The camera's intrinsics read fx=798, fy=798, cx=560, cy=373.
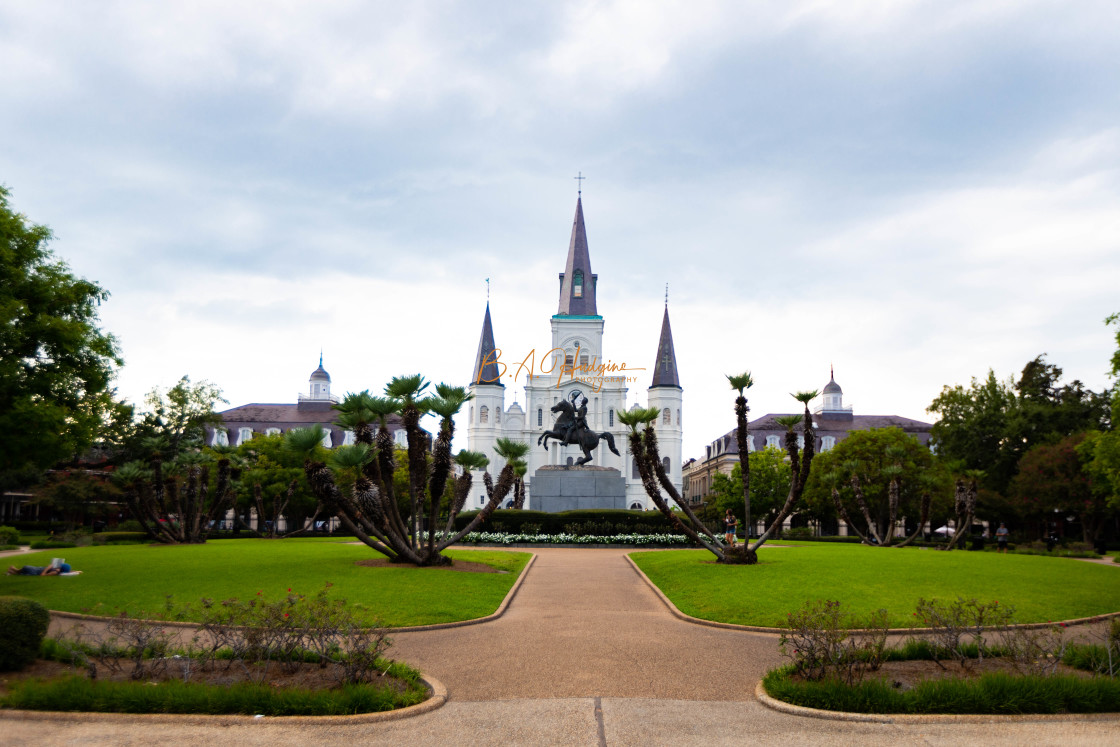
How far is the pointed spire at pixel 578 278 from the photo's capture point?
3900 inches

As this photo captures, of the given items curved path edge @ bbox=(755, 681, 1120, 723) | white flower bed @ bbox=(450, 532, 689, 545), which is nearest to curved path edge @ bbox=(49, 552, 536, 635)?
curved path edge @ bbox=(755, 681, 1120, 723)

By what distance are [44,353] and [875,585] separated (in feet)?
72.1

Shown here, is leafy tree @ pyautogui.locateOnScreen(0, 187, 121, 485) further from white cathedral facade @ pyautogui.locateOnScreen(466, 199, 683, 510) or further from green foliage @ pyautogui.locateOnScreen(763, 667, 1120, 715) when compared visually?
white cathedral facade @ pyautogui.locateOnScreen(466, 199, 683, 510)

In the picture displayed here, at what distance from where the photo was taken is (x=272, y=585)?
59.3 ft

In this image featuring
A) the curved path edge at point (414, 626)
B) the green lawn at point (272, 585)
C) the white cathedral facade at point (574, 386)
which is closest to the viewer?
the curved path edge at point (414, 626)

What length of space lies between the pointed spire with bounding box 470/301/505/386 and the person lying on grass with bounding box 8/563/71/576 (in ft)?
248

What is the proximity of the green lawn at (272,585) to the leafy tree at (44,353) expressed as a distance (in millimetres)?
3578

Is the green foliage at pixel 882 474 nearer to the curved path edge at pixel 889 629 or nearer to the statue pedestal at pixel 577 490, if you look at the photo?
the statue pedestal at pixel 577 490

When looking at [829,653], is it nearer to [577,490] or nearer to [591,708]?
[591,708]

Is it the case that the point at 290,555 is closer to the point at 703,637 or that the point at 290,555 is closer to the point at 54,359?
the point at 54,359

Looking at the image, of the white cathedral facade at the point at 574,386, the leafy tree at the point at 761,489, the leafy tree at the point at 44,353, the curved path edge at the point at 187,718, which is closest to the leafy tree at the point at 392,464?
the leafy tree at the point at 44,353

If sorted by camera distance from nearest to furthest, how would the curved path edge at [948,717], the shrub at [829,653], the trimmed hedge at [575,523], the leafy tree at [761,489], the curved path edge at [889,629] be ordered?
the curved path edge at [948,717] < the shrub at [829,653] < the curved path edge at [889,629] < the trimmed hedge at [575,523] < the leafy tree at [761,489]

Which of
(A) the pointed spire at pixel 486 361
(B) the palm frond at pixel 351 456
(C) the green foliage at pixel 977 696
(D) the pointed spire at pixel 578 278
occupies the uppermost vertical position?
(D) the pointed spire at pixel 578 278

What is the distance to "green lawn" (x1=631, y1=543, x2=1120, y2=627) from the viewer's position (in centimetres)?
1622
